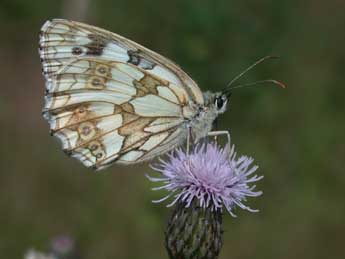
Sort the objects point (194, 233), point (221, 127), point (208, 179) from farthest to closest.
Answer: point (221, 127)
point (208, 179)
point (194, 233)

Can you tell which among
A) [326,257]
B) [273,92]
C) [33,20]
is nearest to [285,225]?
[326,257]

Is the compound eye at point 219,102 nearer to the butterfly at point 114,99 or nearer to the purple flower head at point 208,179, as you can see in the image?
the butterfly at point 114,99

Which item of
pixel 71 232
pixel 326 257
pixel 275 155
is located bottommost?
pixel 71 232

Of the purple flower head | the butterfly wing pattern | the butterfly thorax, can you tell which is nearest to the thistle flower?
the purple flower head

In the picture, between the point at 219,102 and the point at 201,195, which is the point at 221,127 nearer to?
the point at 219,102

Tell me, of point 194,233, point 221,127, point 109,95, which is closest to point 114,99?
point 109,95

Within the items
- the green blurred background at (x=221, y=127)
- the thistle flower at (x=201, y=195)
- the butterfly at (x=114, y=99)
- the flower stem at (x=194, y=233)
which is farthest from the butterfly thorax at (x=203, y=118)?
the green blurred background at (x=221, y=127)

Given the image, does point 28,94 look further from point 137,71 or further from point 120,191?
point 137,71
